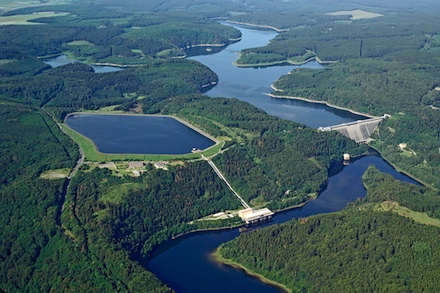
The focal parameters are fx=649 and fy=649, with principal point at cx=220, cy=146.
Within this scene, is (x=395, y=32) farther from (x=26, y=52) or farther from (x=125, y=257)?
(x=125, y=257)

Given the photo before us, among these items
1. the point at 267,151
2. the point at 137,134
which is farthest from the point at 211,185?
the point at 137,134

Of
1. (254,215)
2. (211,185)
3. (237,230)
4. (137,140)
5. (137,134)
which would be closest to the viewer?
(237,230)

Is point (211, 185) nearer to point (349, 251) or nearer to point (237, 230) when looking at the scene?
point (237, 230)

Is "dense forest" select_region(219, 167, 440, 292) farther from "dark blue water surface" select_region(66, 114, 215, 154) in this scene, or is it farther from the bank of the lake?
"dark blue water surface" select_region(66, 114, 215, 154)

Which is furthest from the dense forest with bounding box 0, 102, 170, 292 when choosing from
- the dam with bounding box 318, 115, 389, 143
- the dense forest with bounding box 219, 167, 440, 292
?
the dam with bounding box 318, 115, 389, 143

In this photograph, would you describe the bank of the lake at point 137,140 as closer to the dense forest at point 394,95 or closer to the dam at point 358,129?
the dam at point 358,129

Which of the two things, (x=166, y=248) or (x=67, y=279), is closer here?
(x=67, y=279)

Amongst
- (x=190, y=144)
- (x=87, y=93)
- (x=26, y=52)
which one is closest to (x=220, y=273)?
(x=190, y=144)
